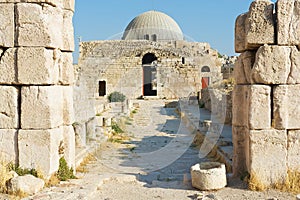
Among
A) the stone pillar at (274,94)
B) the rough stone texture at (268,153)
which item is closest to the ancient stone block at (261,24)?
the stone pillar at (274,94)

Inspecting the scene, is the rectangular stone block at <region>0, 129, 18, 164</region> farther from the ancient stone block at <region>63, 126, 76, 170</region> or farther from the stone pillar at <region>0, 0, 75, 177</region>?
the ancient stone block at <region>63, 126, 76, 170</region>

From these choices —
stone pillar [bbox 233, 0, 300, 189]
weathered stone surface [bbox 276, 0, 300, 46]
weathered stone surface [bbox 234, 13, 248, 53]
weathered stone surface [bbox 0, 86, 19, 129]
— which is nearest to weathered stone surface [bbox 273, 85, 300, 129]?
stone pillar [bbox 233, 0, 300, 189]

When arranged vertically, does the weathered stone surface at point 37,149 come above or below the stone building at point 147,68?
below

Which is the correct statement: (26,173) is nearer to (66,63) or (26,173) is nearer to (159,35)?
(66,63)

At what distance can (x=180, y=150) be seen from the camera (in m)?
9.14

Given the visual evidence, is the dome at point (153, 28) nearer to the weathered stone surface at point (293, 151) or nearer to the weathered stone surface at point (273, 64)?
the weathered stone surface at point (273, 64)

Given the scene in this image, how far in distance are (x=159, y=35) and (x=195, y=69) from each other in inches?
438

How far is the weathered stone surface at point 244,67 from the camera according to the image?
17.1 ft

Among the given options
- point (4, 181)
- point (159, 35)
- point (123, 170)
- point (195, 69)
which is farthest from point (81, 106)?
point (159, 35)

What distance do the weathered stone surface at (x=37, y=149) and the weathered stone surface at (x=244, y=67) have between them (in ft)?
9.91

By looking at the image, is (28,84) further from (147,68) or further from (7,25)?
(147,68)

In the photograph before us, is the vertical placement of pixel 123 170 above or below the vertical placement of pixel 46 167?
below

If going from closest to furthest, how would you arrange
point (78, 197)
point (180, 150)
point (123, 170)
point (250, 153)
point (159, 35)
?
point (78, 197), point (250, 153), point (123, 170), point (180, 150), point (159, 35)

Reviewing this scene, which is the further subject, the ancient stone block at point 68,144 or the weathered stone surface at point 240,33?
the ancient stone block at point 68,144
